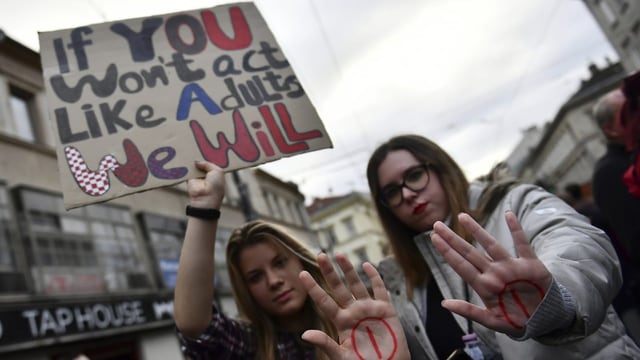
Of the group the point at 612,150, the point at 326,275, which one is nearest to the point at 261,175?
the point at 612,150

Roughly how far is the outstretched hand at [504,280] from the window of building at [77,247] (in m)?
11.6

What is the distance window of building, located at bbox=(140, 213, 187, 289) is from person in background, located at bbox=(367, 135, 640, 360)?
14008mm

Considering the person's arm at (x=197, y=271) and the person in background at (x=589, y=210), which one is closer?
the person's arm at (x=197, y=271)

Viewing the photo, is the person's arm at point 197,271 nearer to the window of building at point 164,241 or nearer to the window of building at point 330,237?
the window of building at point 164,241

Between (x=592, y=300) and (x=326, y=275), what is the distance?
0.64m

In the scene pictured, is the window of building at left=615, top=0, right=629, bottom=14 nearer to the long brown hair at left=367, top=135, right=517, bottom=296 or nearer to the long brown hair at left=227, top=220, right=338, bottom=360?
the long brown hair at left=367, top=135, right=517, bottom=296

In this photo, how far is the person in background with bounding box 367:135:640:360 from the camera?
3.50ft

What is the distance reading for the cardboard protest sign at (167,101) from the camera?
177 cm

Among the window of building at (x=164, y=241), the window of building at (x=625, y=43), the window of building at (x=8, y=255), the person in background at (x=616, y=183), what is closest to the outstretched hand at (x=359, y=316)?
the person in background at (x=616, y=183)

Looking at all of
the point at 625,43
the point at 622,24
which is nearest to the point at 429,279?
the point at 622,24

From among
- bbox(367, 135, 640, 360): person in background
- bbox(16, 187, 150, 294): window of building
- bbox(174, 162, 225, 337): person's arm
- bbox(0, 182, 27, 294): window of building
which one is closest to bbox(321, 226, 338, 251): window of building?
bbox(16, 187, 150, 294): window of building

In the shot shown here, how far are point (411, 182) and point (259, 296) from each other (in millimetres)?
739

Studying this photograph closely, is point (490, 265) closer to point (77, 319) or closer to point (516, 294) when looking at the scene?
point (516, 294)

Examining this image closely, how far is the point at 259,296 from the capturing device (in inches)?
74.2
